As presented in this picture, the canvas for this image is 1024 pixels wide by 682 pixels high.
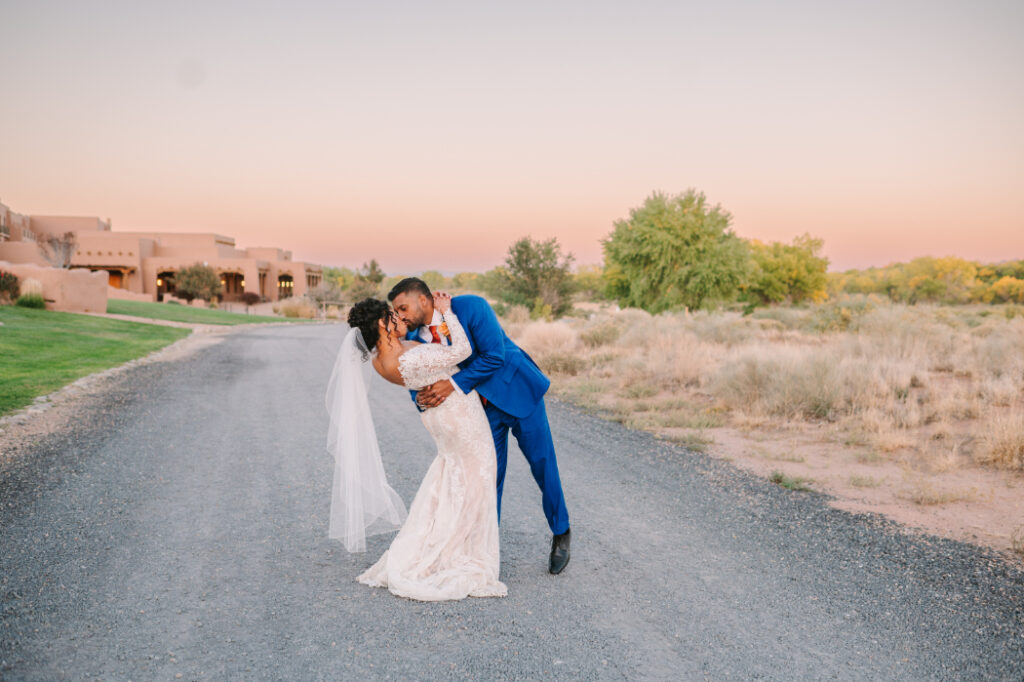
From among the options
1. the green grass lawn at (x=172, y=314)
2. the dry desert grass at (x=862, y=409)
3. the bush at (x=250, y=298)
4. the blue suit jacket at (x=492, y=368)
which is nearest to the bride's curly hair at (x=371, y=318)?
the blue suit jacket at (x=492, y=368)

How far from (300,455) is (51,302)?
24.1 meters

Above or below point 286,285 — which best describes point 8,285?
below

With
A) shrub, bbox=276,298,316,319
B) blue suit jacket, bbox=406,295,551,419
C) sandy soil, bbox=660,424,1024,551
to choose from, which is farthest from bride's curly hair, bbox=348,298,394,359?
shrub, bbox=276,298,316,319

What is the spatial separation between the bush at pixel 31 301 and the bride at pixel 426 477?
24809mm

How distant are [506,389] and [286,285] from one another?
227ft

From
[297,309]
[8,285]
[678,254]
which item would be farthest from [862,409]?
[297,309]

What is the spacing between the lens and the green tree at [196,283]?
49.0 meters

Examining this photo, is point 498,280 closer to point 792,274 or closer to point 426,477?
point 426,477

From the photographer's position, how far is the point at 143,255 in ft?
171

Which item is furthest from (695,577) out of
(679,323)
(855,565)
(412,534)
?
(679,323)

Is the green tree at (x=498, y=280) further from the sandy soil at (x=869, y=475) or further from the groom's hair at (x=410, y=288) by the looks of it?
the groom's hair at (x=410, y=288)

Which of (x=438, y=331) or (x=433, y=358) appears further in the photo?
(x=438, y=331)

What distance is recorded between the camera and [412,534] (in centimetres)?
392

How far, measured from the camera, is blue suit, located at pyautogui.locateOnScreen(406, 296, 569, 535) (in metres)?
3.86
